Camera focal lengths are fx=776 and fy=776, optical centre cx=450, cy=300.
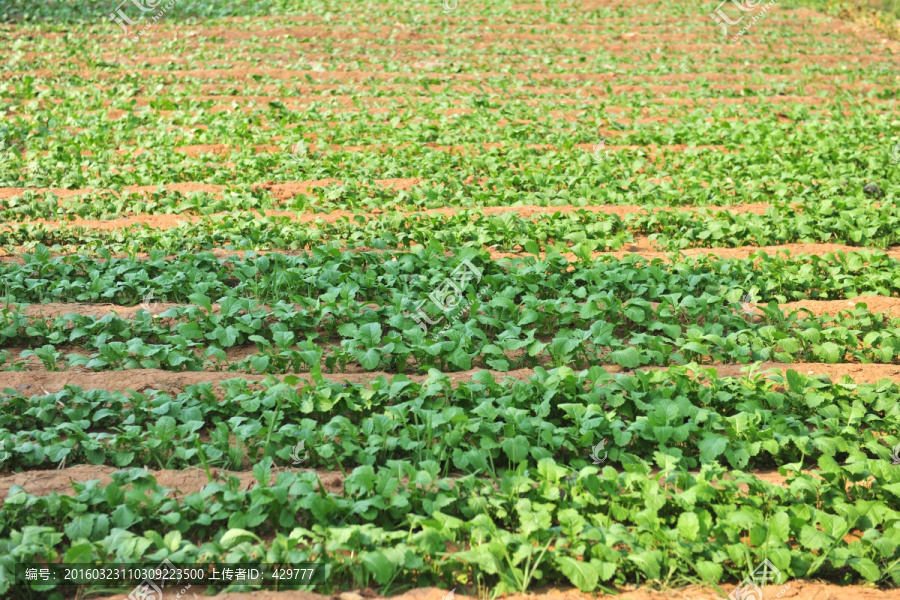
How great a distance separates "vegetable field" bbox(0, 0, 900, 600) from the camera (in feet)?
10.6

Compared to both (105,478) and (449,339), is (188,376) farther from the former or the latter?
(449,339)

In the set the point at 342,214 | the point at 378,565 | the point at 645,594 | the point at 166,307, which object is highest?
the point at 342,214

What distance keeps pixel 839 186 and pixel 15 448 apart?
7722 millimetres

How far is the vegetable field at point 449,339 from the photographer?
3.25 metres

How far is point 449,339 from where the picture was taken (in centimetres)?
493

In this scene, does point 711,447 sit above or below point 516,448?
below

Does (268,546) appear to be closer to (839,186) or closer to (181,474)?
(181,474)

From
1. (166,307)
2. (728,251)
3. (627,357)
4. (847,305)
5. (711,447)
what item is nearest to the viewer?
(711,447)

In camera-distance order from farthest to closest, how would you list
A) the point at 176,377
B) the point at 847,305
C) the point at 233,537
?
Result: the point at 847,305
the point at 176,377
the point at 233,537

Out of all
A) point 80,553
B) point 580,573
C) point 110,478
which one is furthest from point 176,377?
point 580,573

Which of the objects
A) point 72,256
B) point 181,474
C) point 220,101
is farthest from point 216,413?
point 220,101

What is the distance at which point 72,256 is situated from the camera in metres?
6.06

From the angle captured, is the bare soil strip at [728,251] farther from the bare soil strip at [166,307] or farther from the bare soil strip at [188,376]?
the bare soil strip at [188,376]

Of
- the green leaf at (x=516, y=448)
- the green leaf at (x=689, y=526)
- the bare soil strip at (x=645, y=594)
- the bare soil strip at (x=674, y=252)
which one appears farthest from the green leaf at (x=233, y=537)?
the bare soil strip at (x=674, y=252)
